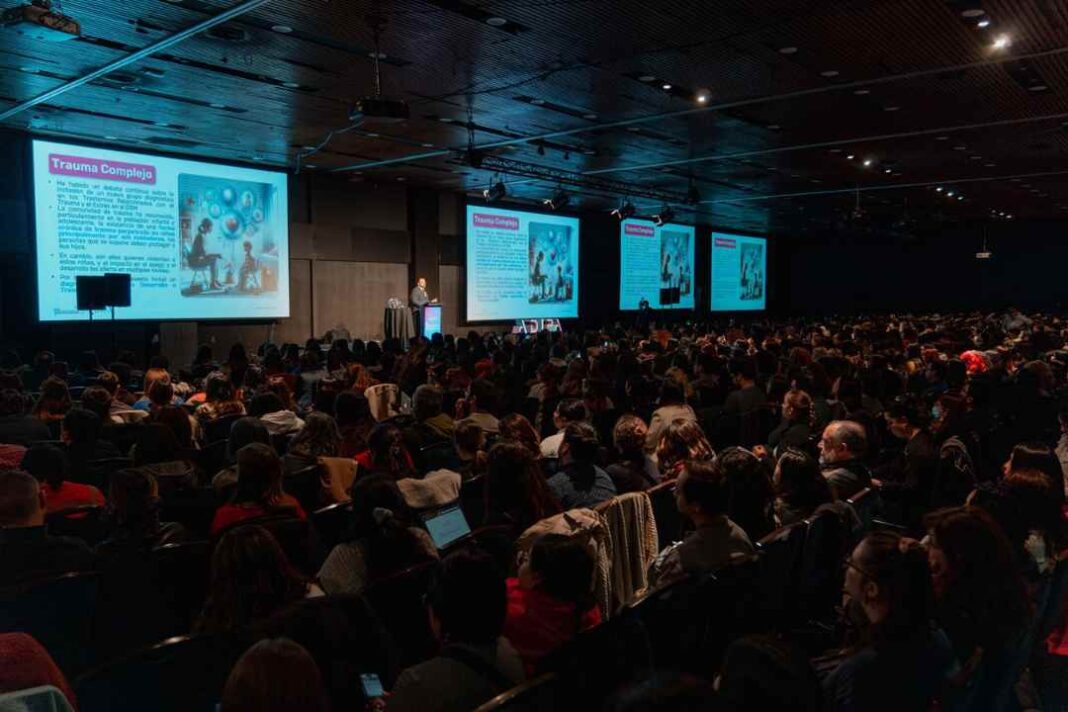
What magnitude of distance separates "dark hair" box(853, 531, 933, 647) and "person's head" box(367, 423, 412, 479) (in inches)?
103

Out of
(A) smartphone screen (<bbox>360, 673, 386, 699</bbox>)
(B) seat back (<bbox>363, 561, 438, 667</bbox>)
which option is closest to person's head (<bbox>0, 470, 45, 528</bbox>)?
(B) seat back (<bbox>363, 561, 438, 667</bbox>)

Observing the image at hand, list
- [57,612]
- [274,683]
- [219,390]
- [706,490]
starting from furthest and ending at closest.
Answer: [219,390] < [706,490] < [57,612] < [274,683]

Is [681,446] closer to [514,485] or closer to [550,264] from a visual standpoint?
[514,485]

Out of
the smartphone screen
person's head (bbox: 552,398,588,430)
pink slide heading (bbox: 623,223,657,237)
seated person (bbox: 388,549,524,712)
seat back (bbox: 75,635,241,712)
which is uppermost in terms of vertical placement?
pink slide heading (bbox: 623,223,657,237)

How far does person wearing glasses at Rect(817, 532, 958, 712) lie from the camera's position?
1.96 meters

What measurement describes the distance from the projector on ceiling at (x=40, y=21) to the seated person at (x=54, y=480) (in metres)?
3.24

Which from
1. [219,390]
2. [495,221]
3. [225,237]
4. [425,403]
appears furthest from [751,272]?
[219,390]

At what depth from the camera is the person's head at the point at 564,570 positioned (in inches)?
88.0

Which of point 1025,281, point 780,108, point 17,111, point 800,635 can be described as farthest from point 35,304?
point 1025,281

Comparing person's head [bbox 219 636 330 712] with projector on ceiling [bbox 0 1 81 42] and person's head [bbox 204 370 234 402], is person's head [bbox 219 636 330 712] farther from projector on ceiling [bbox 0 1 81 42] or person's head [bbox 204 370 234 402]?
projector on ceiling [bbox 0 1 81 42]

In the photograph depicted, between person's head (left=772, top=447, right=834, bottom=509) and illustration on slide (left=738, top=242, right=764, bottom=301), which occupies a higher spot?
illustration on slide (left=738, top=242, right=764, bottom=301)

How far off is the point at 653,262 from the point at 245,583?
2262 cm

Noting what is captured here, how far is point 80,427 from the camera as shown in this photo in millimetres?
4816

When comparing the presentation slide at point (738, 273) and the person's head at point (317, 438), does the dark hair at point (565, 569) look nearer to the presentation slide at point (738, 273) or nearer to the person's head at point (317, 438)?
the person's head at point (317, 438)
